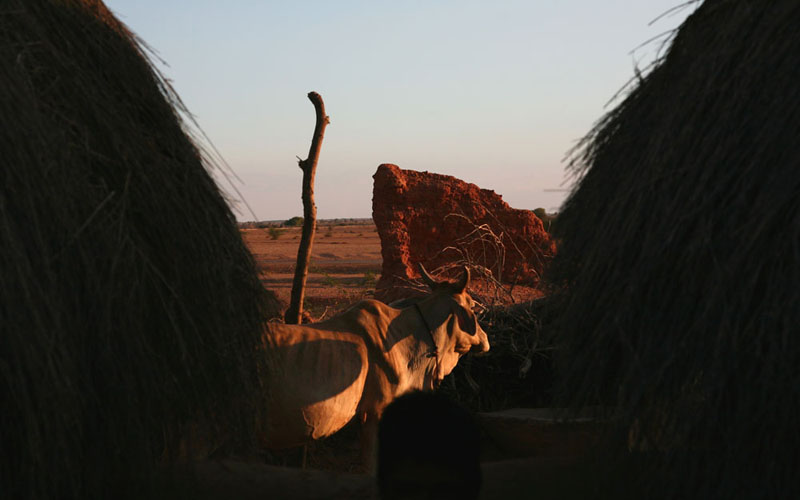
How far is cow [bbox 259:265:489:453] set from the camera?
18.0 feet

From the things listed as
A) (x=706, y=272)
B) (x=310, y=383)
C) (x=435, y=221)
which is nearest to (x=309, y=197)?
(x=310, y=383)

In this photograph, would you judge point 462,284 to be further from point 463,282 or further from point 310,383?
point 310,383

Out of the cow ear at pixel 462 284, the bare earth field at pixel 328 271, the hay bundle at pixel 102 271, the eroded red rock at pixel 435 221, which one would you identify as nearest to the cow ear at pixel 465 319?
the cow ear at pixel 462 284

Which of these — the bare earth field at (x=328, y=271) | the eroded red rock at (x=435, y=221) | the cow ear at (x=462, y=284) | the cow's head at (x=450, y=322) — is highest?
the eroded red rock at (x=435, y=221)

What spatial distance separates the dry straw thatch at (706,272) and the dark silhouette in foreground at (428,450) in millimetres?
1664

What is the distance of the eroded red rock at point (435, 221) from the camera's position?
13.5 m

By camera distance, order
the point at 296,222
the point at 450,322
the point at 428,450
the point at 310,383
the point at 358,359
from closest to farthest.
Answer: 1. the point at 428,450
2. the point at 310,383
3. the point at 358,359
4. the point at 450,322
5. the point at 296,222

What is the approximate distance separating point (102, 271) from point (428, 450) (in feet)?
7.21

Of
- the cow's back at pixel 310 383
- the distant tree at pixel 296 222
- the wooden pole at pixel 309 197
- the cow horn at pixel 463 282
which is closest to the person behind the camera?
the cow's back at pixel 310 383

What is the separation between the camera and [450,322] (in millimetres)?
6875

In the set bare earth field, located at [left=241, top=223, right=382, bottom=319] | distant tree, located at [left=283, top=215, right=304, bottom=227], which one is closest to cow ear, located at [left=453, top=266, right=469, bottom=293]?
bare earth field, located at [left=241, top=223, right=382, bottom=319]

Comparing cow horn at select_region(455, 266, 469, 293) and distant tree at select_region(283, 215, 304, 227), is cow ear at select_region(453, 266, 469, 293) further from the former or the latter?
distant tree at select_region(283, 215, 304, 227)

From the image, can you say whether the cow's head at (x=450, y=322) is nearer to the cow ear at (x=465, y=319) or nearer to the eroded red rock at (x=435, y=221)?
the cow ear at (x=465, y=319)

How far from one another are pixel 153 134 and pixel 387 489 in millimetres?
2963
